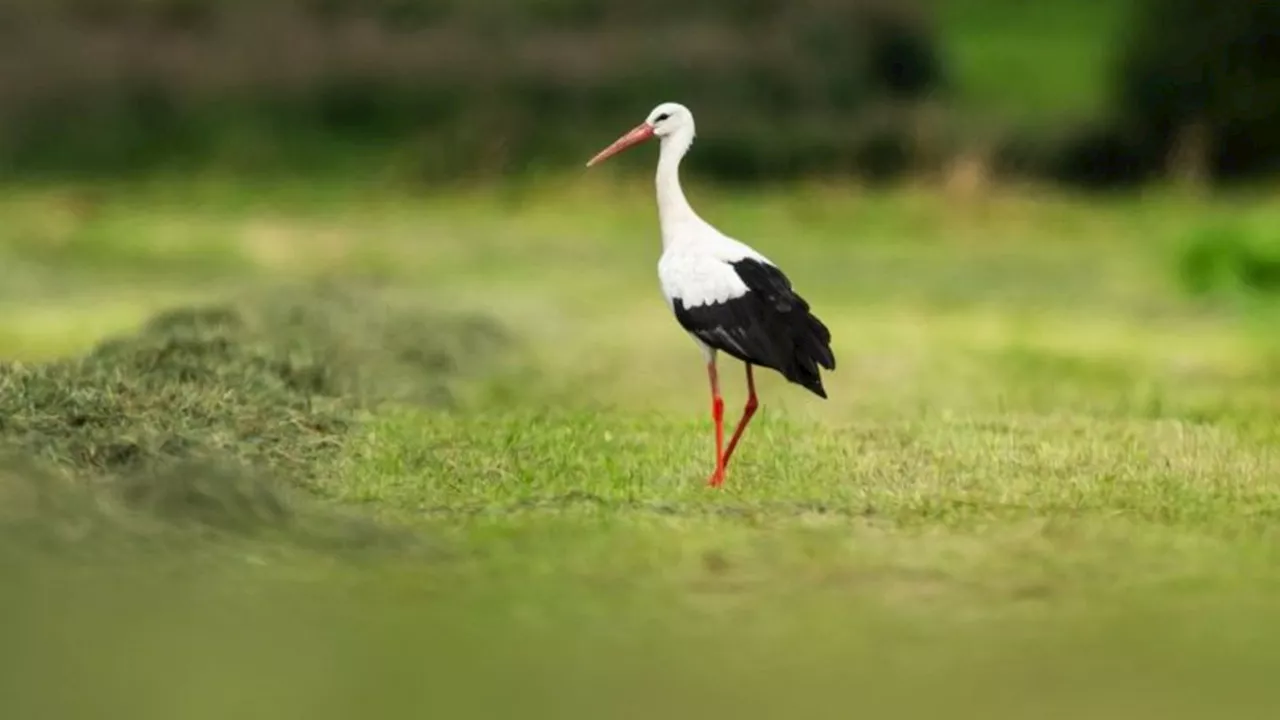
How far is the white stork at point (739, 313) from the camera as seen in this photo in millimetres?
6008

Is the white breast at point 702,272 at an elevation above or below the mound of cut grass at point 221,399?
above

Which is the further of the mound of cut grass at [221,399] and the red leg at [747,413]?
the red leg at [747,413]

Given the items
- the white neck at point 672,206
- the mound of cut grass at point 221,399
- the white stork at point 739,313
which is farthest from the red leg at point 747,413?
the mound of cut grass at point 221,399

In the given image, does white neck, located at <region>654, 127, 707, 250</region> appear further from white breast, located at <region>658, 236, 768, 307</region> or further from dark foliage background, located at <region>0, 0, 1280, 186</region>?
dark foliage background, located at <region>0, 0, 1280, 186</region>

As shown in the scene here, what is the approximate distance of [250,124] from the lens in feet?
50.5

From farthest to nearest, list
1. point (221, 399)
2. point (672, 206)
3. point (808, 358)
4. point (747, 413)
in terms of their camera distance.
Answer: point (221, 399) → point (672, 206) → point (747, 413) → point (808, 358)

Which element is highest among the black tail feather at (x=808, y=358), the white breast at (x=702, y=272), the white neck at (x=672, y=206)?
the white neck at (x=672, y=206)

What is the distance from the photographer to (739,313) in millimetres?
6055

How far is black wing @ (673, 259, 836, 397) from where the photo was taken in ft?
19.7

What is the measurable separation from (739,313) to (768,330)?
0.10 m

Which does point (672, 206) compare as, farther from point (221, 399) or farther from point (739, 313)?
point (221, 399)

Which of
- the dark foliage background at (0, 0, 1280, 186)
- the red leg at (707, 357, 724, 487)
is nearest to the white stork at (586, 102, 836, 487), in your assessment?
the red leg at (707, 357, 724, 487)

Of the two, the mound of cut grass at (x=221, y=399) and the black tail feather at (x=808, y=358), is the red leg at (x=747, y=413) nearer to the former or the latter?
the black tail feather at (x=808, y=358)

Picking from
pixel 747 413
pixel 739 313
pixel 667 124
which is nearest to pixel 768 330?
pixel 739 313
